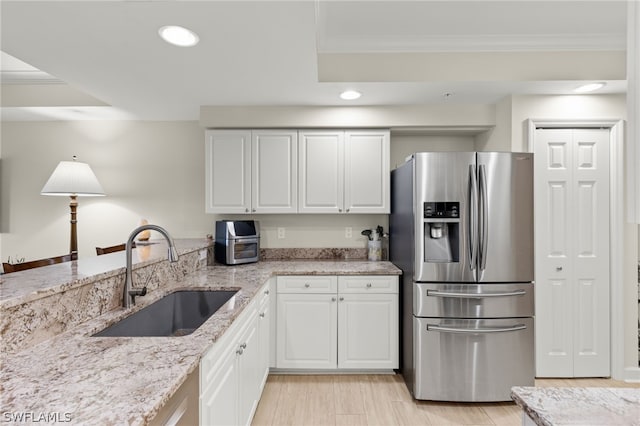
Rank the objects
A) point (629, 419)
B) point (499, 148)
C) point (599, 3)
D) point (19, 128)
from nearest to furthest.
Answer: point (629, 419)
point (599, 3)
point (499, 148)
point (19, 128)

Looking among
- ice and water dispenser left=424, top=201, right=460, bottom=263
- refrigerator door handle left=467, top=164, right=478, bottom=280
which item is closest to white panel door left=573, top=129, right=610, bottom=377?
refrigerator door handle left=467, top=164, right=478, bottom=280

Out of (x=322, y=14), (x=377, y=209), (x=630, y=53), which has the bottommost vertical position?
(x=377, y=209)

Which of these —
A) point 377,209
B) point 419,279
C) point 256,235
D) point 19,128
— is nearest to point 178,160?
point 256,235

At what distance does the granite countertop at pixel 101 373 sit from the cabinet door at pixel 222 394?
0.17 m

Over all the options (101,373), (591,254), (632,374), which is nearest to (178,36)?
(101,373)

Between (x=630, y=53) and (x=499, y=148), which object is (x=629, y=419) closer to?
(x=630, y=53)

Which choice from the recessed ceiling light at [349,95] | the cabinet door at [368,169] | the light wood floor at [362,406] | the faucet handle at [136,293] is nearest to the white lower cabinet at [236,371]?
the light wood floor at [362,406]

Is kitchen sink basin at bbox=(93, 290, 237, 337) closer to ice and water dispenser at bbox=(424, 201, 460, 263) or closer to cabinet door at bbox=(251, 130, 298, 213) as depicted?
cabinet door at bbox=(251, 130, 298, 213)

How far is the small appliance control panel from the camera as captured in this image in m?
2.43

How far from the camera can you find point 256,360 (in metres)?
2.18

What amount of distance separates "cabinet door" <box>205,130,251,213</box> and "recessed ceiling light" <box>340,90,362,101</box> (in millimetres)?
920

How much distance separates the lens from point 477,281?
7.93 ft

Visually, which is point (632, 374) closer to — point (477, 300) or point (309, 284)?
point (477, 300)

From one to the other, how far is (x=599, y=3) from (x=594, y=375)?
2.71m
